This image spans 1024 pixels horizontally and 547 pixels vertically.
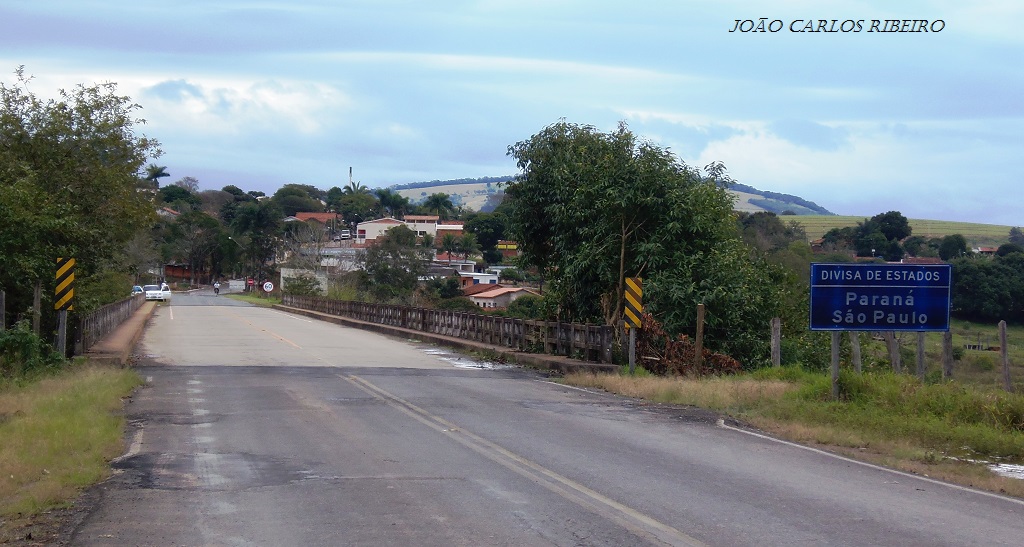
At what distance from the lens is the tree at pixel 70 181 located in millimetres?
20922

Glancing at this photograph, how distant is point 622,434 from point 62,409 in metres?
7.87

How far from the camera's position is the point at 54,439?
11.4 m

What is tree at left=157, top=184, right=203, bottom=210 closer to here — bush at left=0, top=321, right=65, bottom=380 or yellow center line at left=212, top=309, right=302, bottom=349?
yellow center line at left=212, top=309, right=302, bottom=349

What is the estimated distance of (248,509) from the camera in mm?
8430

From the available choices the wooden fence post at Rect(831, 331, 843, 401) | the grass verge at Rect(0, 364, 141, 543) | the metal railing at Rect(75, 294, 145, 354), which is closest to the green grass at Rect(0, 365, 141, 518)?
the grass verge at Rect(0, 364, 141, 543)

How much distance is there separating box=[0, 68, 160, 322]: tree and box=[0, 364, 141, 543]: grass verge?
4.03 meters

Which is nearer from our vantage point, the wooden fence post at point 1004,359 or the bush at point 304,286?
the wooden fence post at point 1004,359

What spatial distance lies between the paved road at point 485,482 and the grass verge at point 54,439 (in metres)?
0.36

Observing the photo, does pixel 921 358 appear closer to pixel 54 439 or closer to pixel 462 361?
pixel 54 439

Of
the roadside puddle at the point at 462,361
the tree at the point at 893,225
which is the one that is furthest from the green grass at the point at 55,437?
the tree at the point at 893,225

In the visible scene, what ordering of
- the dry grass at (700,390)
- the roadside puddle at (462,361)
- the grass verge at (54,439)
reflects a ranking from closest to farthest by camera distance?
the grass verge at (54,439)
the dry grass at (700,390)
the roadside puddle at (462,361)

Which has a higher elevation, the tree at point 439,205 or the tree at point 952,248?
the tree at point 439,205

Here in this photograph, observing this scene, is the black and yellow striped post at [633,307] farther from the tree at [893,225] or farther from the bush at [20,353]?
the tree at [893,225]

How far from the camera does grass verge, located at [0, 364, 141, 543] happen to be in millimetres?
8797
